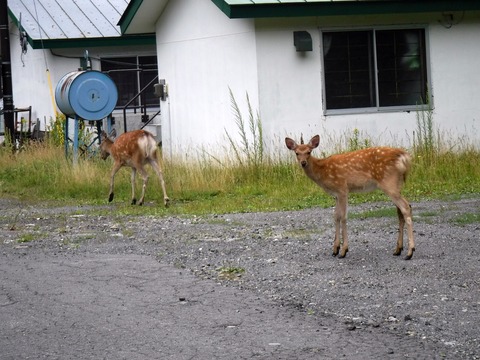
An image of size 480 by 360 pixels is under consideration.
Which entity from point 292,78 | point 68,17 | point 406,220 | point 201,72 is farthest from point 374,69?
point 68,17

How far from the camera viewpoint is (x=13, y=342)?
304 inches

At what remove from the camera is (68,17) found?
97.9ft

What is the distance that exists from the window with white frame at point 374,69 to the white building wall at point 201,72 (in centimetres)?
151

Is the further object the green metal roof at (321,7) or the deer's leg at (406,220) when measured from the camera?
the green metal roof at (321,7)

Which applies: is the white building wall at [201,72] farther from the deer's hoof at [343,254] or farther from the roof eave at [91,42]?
the deer's hoof at [343,254]

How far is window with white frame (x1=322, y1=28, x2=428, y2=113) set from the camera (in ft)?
63.9

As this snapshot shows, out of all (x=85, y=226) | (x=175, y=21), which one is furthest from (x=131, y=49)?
(x=85, y=226)

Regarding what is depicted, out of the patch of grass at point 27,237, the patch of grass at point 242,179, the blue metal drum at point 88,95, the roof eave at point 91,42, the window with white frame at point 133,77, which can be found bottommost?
the patch of grass at point 27,237

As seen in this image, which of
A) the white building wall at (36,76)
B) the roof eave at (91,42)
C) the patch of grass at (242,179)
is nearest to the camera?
the patch of grass at (242,179)

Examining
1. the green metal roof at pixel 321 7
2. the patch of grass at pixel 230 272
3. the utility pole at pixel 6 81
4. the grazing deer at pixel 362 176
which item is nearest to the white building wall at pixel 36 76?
the utility pole at pixel 6 81

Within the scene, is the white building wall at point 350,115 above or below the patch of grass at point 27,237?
above

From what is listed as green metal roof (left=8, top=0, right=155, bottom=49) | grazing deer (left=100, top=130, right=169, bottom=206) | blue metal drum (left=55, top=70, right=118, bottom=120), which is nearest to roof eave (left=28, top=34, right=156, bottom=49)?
green metal roof (left=8, top=0, right=155, bottom=49)

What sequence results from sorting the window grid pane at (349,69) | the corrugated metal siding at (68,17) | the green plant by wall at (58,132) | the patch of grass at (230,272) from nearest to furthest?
1. the patch of grass at (230,272)
2. the window grid pane at (349,69)
3. the green plant by wall at (58,132)
4. the corrugated metal siding at (68,17)

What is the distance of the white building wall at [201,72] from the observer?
19547 millimetres
